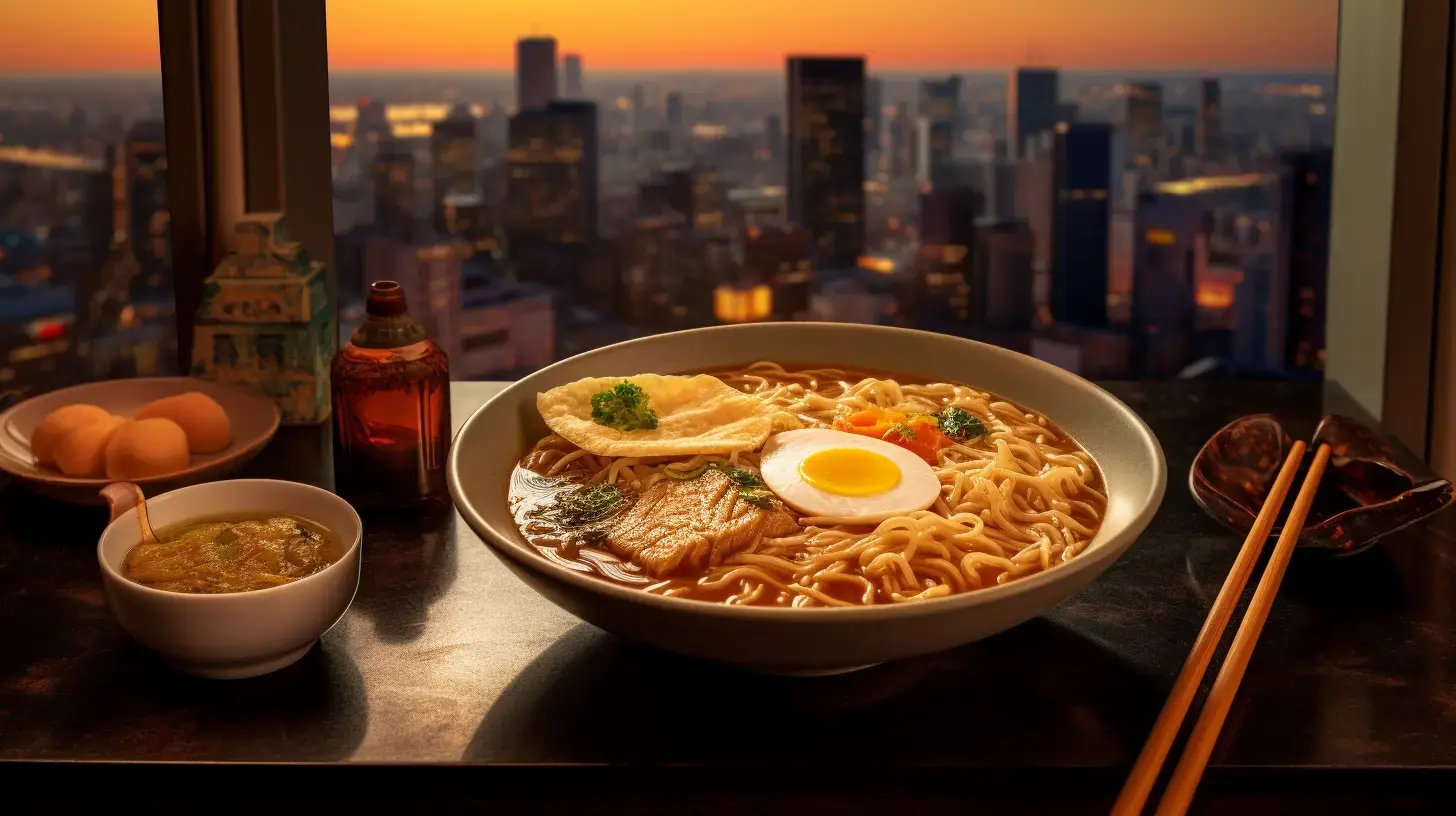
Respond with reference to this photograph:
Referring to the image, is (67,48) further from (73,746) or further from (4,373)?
(73,746)

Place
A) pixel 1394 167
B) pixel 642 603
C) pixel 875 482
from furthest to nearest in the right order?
pixel 1394 167, pixel 875 482, pixel 642 603

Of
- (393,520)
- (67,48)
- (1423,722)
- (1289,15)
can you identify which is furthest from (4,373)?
(1289,15)

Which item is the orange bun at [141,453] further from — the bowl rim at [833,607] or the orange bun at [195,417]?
the bowl rim at [833,607]

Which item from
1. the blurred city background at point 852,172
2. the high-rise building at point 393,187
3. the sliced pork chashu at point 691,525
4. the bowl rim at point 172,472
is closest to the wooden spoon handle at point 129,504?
the bowl rim at point 172,472

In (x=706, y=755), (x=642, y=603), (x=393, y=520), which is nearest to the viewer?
(x=642, y=603)

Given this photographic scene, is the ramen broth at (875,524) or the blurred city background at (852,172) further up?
the blurred city background at (852,172)

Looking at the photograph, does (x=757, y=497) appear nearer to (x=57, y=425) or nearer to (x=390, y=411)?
(x=390, y=411)
